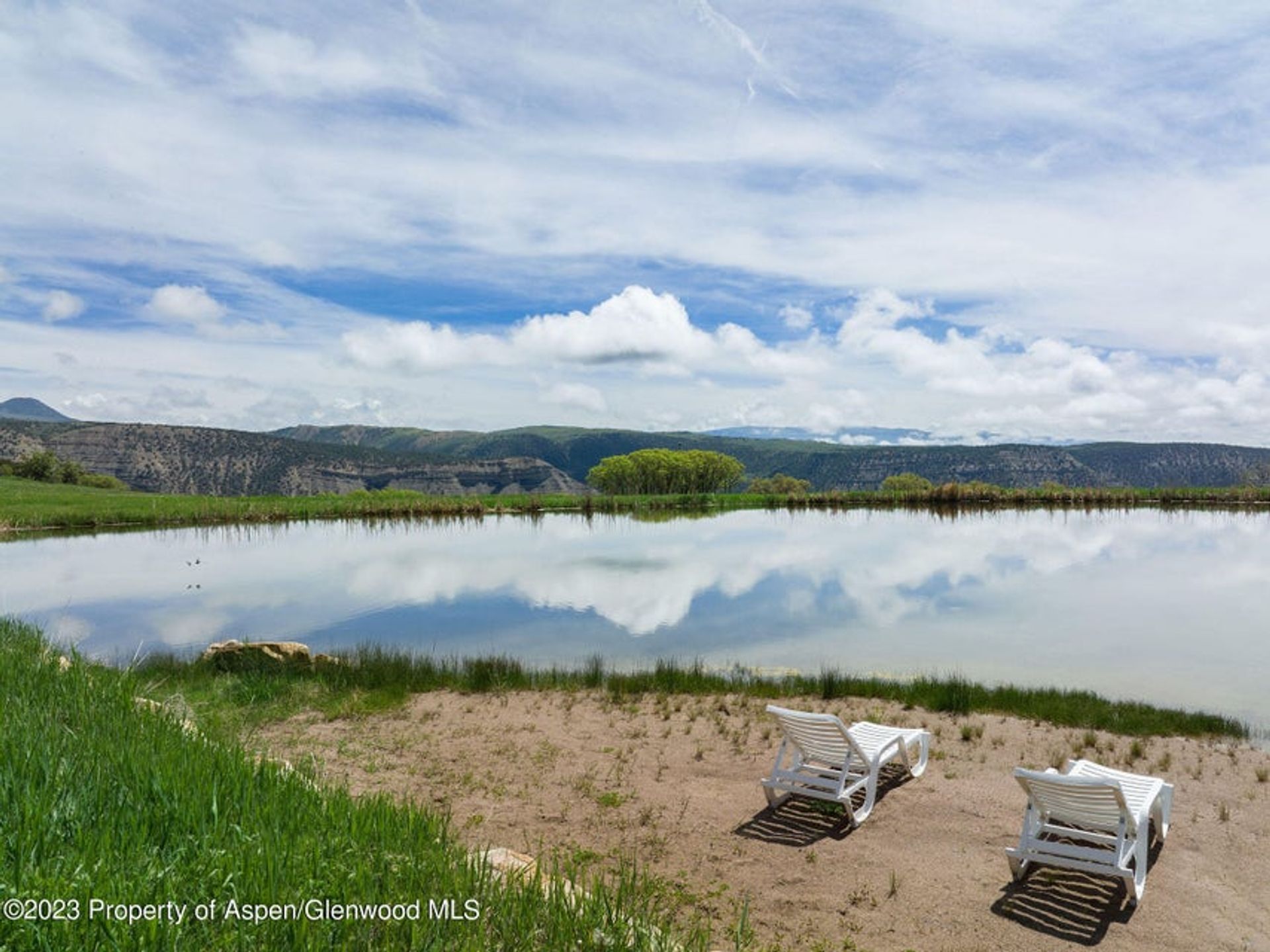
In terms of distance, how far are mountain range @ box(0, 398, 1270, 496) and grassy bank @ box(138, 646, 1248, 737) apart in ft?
247

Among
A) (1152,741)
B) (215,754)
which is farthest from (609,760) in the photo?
(1152,741)

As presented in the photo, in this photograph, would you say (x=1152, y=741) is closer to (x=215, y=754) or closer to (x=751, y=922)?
(x=751, y=922)

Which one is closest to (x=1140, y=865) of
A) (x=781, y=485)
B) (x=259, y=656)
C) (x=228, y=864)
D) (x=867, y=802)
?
(x=867, y=802)

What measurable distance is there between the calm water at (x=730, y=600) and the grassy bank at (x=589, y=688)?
1.11m

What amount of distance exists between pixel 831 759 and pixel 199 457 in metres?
112

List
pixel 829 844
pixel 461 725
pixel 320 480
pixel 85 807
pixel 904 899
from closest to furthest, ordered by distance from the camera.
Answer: pixel 85 807
pixel 904 899
pixel 829 844
pixel 461 725
pixel 320 480

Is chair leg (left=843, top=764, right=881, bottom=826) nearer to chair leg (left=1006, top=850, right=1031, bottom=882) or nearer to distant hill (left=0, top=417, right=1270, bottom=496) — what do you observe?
chair leg (left=1006, top=850, right=1031, bottom=882)

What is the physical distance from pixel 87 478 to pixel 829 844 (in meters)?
79.1

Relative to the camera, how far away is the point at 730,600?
17.4 m

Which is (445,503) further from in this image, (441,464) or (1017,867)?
(441,464)

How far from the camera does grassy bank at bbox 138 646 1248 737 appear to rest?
336 inches

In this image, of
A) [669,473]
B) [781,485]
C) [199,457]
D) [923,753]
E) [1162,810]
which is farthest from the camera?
[199,457]

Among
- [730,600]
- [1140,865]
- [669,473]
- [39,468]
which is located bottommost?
[730,600]

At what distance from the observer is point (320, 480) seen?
105750 mm
